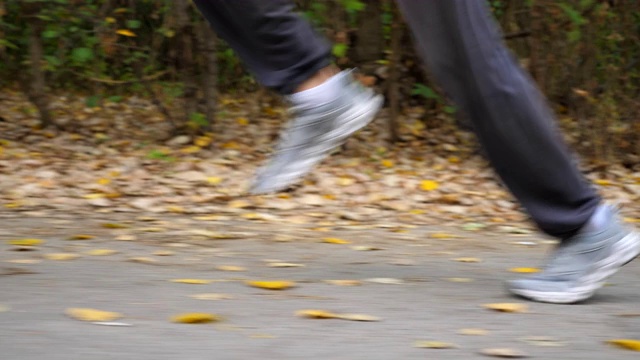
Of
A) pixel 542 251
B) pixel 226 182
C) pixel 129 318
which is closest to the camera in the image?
pixel 129 318

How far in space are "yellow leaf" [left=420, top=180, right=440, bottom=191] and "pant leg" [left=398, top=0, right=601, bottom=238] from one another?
10.6ft

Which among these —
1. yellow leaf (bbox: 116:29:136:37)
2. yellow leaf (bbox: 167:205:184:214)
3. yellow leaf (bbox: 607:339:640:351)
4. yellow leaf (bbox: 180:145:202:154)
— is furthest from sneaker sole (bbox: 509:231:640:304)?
yellow leaf (bbox: 116:29:136:37)

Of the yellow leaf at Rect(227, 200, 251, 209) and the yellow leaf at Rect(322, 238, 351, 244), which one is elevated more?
the yellow leaf at Rect(322, 238, 351, 244)

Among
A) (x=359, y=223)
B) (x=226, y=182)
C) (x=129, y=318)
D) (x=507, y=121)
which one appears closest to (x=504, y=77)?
(x=507, y=121)

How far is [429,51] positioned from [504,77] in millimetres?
223

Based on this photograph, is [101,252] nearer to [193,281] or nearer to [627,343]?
[193,281]

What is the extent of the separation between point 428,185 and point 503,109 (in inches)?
133

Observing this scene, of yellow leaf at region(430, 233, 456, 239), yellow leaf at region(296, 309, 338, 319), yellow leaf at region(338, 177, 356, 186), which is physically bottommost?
yellow leaf at region(338, 177, 356, 186)

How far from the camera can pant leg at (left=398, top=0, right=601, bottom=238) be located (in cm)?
258

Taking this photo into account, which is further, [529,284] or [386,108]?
[386,108]

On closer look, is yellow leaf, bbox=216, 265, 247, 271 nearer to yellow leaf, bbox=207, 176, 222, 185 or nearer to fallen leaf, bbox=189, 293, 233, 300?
fallen leaf, bbox=189, 293, 233, 300

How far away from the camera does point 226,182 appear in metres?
5.88

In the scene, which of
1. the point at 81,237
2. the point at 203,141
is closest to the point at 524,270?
the point at 81,237

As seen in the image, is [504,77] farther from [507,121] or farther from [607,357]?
[607,357]
